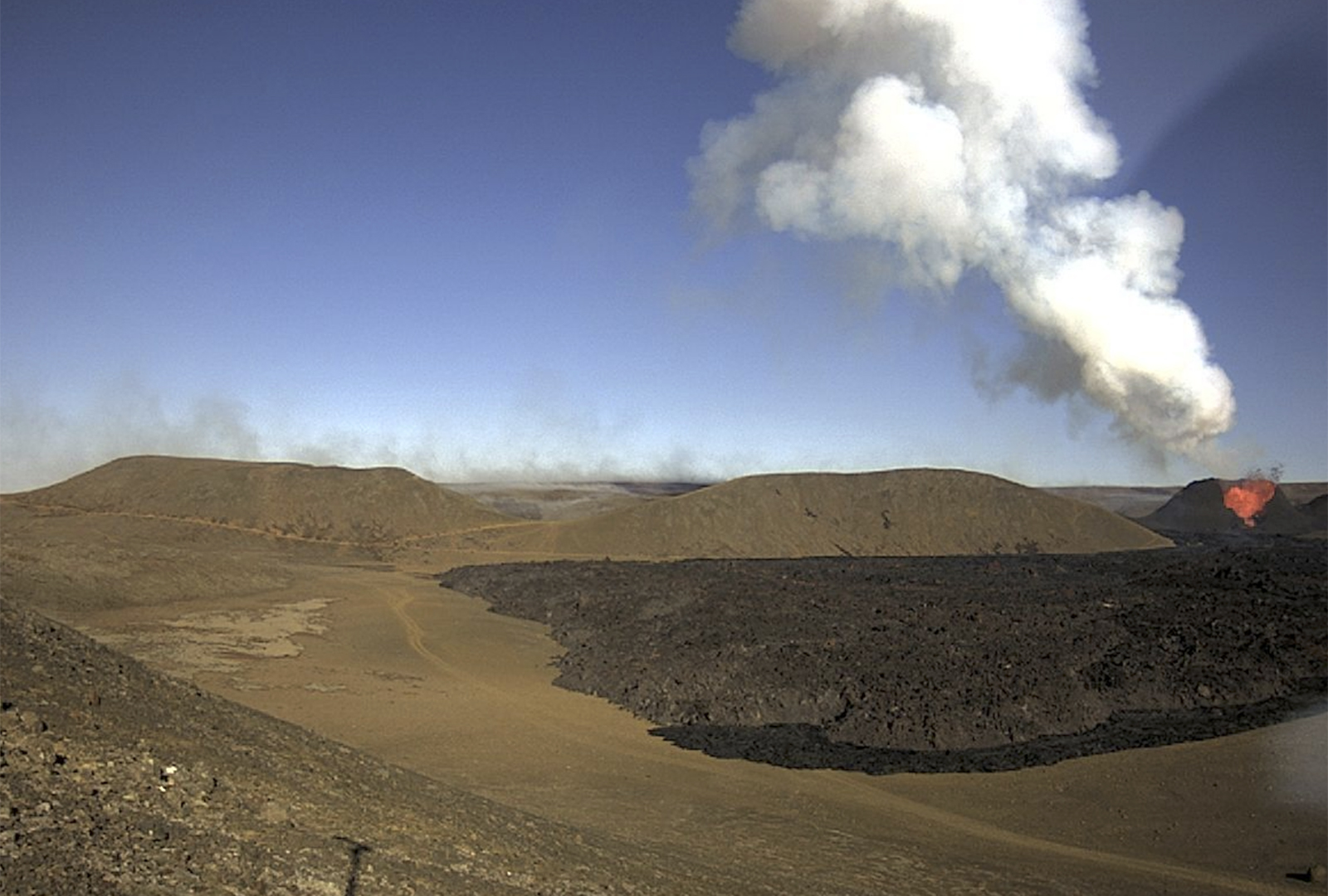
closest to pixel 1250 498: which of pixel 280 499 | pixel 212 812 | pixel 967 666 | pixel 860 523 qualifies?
pixel 860 523

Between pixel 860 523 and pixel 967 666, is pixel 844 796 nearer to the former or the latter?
pixel 967 666

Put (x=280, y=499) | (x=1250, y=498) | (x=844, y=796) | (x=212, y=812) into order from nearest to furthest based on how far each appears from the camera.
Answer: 1. (x=212, y=812)
2. (x=844, y=796)
3. (x=280, y=499)
4. (x=1250, y=498)

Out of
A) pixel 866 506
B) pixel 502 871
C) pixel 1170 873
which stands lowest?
pixel 1170 873

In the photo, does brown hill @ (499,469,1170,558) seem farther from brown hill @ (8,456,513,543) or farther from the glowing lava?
the glowing lava

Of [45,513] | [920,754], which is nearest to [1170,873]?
[920,754]

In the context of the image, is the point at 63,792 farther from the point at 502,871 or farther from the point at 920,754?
the point at 920,754

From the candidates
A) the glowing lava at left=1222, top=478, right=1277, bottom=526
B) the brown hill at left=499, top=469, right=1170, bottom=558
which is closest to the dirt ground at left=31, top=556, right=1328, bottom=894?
the brown hill at left=499, top=469, right=1170, bottom=558
